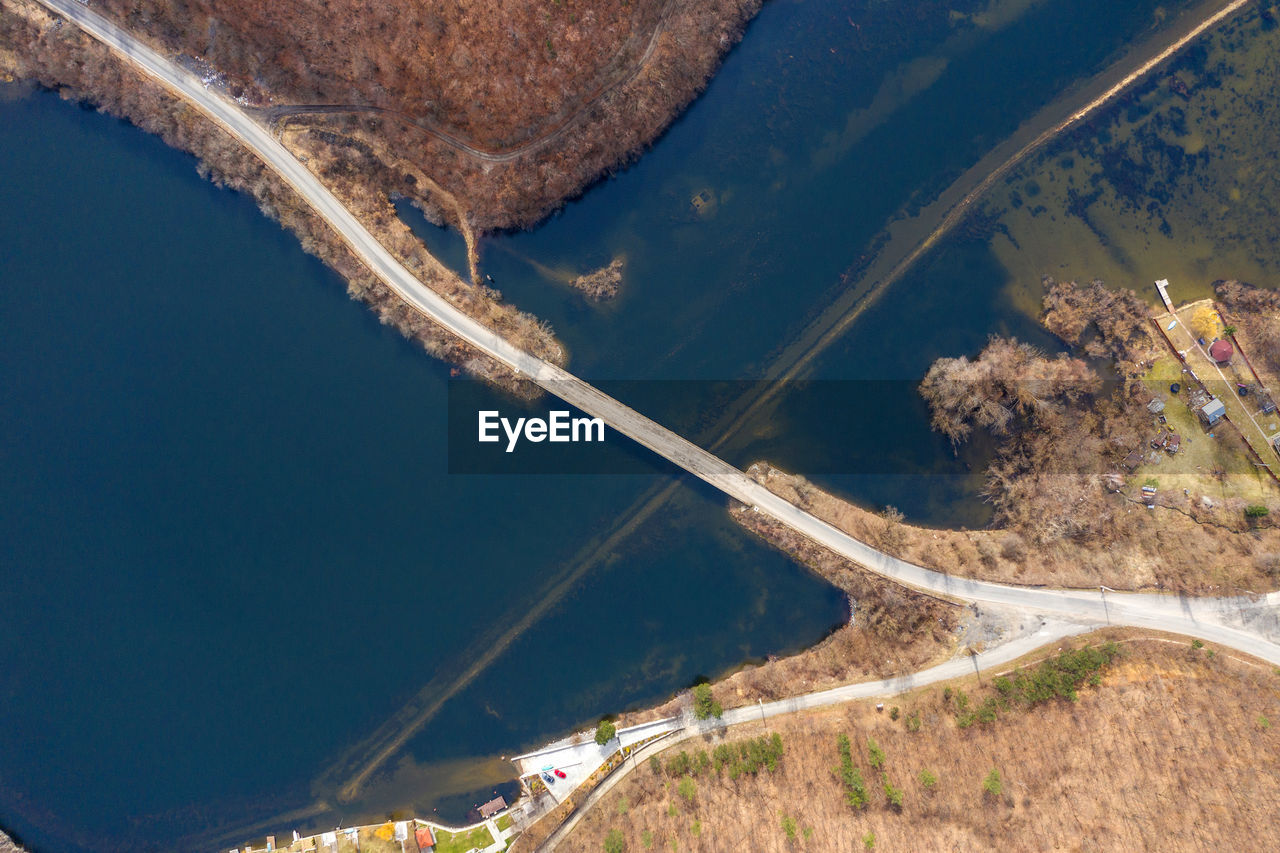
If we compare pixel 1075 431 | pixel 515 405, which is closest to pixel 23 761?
pixel 515 405

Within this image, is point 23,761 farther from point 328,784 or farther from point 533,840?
point 533,840

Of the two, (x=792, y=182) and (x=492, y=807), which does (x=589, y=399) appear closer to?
(x=792, y=182)

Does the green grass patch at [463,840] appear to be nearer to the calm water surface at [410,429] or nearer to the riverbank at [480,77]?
the calm water surface at [410,429]

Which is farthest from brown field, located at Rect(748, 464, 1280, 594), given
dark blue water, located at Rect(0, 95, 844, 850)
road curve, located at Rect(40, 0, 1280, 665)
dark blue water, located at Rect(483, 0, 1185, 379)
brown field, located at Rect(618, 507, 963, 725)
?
dark blue water, located at Rect(483, 0, 1185, 379)

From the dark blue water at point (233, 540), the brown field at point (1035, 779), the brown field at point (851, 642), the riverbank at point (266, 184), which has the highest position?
the riverbank at point (266, 184)

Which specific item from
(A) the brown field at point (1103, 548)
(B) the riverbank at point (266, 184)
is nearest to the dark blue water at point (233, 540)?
(B) the riverbank at point (266, 184)

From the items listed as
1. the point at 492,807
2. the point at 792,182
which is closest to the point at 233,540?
the point at 492,807

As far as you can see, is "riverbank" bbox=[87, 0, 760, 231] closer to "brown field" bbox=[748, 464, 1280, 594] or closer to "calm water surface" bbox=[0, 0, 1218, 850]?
"calm water surface" bbox=[0, 0, 1218, 850]
